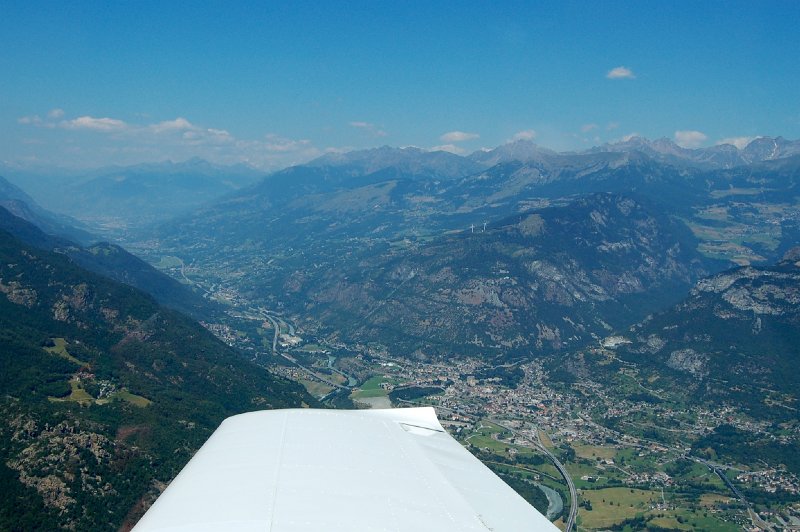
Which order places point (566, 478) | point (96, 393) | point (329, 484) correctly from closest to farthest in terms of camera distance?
point (329, 484)
point (96, 393)
point (566, 478)

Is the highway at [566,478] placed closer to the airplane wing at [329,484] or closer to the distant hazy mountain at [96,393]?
the distant hazy mountain at [96,393]

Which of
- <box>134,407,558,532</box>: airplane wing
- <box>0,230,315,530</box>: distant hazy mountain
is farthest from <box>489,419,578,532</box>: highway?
<box>134,407,558,532</box>: airplane wing

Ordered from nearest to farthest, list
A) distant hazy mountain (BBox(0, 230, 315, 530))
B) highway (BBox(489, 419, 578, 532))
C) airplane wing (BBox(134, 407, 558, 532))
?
airplane wing (BBox(134, 407, 558, 532)) < distant hazy mountain (BBox(0, 230, 315, 530)) < highway (BBox(489, 419, 578, 532))

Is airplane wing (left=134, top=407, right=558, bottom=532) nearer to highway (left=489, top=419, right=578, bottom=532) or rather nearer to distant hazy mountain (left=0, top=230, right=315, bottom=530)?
distant hazy mountain (left=0, top=230, right=315, bottom=530)

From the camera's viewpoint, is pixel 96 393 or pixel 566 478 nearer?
pixel 96 393

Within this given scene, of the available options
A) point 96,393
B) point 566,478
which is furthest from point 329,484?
point 566,478

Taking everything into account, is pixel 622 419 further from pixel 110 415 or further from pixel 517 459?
pixel 110 415

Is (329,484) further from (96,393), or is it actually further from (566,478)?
(566,478)

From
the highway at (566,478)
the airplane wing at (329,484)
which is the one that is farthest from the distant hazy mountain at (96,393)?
the highway at (566,478)
